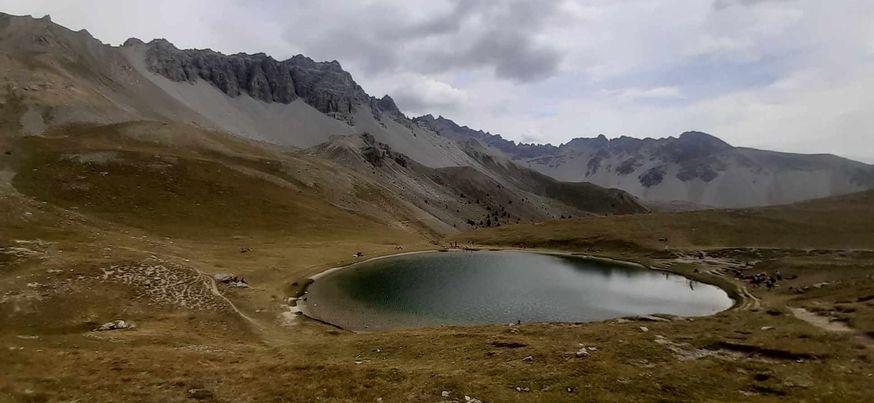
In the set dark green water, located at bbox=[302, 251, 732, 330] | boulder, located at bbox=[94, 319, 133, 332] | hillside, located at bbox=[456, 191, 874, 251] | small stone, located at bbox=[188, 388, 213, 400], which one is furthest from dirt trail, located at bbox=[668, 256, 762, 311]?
boulder, located at bbox=[94, 319, 133, 332]

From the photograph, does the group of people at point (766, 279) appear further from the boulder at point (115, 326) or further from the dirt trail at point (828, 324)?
the boulder at point (115, 326)

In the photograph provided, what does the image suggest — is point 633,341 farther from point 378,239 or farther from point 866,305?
point 378,239

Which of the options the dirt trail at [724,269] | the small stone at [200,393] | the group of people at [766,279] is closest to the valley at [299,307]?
the small stone at [200,393]

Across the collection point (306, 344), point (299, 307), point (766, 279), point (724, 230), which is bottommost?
point (299, 307)

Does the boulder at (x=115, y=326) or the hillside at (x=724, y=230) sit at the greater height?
the hillside at (x=724, y=230)

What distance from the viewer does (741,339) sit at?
1500 inches

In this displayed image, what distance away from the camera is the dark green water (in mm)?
63094

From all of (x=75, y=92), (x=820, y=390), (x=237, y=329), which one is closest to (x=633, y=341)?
(x=820, y=390)

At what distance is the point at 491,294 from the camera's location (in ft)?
250

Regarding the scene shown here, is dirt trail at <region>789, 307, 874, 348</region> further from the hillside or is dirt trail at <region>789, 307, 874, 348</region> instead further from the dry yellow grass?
the hillside

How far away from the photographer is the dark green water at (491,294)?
63.1 metres

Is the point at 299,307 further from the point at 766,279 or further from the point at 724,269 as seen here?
the point at 724,269

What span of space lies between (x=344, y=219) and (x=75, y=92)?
123 meters

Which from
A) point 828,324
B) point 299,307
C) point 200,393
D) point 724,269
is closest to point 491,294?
point 299,307
